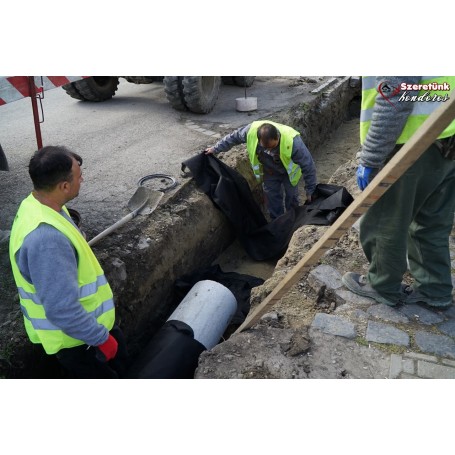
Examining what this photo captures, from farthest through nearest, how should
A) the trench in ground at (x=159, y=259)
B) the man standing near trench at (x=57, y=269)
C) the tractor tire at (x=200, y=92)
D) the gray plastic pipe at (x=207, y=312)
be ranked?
1. the tractor tire at (x=200, y=92)
2. the trench in ground at (x=159, y=259)
3. the gray plastic pipe at (x=207, y=312)
4. the man standing near trench at (x=57, y=269)

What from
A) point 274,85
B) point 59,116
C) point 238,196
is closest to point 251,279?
point 238,196

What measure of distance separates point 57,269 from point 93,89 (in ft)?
21.4

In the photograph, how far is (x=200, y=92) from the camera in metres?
7.46

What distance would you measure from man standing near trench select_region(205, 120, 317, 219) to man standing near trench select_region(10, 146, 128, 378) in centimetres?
293

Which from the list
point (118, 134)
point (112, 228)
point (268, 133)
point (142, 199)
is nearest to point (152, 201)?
point (142, 199)

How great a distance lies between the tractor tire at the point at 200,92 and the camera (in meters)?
7.28

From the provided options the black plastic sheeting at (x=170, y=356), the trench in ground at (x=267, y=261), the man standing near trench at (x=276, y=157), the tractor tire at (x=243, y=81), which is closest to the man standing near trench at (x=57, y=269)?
the black plastic sheeting at (x=170, y=356)

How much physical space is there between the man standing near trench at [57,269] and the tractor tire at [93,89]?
19.6 ft

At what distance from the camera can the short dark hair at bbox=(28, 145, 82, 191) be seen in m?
2.40

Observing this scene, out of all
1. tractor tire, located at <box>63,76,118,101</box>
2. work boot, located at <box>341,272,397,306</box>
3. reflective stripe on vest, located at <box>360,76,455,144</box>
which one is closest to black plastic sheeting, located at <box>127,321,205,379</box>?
work boot, located at <box>341,272,397,306</box>

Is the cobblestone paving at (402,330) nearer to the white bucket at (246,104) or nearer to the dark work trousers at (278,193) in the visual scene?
the dark work trousers at (278,193)

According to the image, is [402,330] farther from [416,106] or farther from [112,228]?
[112,228]

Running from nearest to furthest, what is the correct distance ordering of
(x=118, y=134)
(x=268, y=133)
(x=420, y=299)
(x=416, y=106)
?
(x=416, y=106) → (x=420, y=299) → (x=268, y=133) → (x=118, y=134)

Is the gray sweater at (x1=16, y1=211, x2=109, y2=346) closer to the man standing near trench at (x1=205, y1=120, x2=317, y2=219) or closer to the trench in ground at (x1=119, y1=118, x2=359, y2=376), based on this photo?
the trench in ground at (x1=119, y1=118, x2=359, y2=376)
